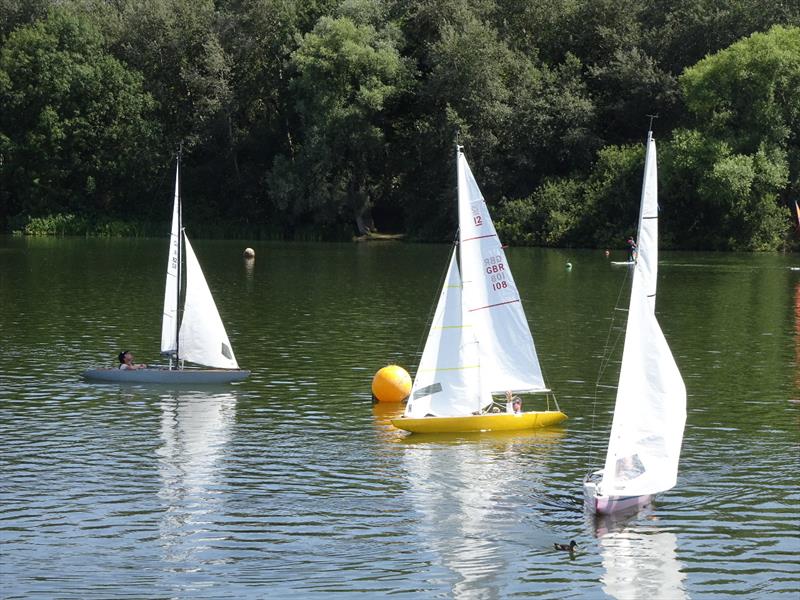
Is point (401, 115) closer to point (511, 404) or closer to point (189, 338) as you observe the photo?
point (189, 338)

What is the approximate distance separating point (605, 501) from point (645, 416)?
6.67 feet

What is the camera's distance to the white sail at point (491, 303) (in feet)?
110

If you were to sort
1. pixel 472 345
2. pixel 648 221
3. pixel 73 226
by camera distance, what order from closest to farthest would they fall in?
pixel 648 221, pixel 472 345, pixel 73 226

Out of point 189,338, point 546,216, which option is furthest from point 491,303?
point 546,216

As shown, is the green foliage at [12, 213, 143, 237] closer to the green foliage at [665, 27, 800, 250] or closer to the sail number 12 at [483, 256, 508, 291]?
the green foliage at [665, 27, 800, 250]

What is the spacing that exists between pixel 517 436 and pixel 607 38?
3586 inches

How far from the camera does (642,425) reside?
26.5 m

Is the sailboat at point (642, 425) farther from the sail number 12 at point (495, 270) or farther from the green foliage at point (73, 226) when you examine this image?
the green foliage at point (73, 226)

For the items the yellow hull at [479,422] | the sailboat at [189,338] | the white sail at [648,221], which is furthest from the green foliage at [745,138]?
the white sail at [648,221]

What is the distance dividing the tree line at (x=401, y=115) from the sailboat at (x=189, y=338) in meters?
67.1

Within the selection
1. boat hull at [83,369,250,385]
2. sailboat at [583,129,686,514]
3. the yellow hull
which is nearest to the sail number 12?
the yellow hull

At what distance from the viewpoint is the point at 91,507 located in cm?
2716

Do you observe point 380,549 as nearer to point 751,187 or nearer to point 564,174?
point 751,187

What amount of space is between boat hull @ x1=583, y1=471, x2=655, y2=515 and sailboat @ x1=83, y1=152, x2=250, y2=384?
1849 centimetres
